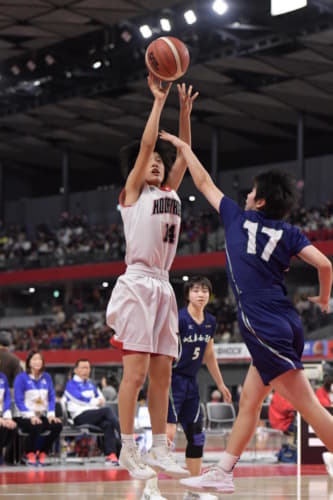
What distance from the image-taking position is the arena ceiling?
26.8 metres

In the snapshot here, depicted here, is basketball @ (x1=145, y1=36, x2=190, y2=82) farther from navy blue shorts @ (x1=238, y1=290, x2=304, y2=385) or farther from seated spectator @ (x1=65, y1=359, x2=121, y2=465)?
seated spectator @ (x1=65, y1=359, x2=121, y2=465)

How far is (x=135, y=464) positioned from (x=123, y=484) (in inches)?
145

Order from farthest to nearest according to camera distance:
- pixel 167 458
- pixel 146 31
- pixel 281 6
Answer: pixel 146 31, pixel 281 6, pixel 167 458

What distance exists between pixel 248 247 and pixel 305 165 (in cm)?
3309

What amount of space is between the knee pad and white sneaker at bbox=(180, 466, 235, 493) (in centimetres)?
228

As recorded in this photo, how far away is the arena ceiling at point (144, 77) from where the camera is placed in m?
26.8

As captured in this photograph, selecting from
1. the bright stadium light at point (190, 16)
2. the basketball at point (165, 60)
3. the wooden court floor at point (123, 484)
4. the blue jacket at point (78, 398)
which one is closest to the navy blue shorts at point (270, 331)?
the basketball at point (165, 60)

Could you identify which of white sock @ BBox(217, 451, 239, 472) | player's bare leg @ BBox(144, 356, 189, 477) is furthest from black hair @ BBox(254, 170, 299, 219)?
white sock @ BBox(217, 451, 239, 472)

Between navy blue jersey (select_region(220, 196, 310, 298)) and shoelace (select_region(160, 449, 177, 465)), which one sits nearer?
navy blue jersey (select_region(220, 196, 310, 298))

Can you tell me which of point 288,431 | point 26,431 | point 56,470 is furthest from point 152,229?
point 288,431

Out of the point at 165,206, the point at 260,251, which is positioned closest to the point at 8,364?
the point at 165,206

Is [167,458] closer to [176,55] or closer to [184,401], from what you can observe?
[184,401]

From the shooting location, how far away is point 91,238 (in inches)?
1587

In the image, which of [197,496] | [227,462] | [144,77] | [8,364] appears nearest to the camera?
[227,462]
